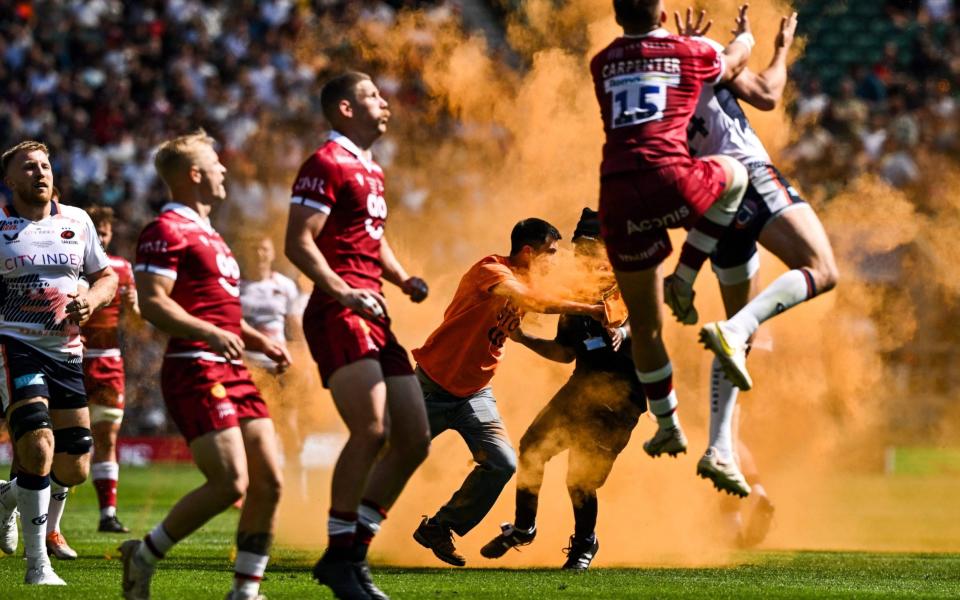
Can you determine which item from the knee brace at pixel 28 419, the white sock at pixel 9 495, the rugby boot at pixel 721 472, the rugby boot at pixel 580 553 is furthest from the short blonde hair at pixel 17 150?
the rugby boot at pixel 721 472

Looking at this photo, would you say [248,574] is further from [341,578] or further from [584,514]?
[584,514]

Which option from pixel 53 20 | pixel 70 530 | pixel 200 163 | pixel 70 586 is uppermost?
pixel 53 20

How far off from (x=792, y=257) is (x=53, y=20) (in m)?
21.5

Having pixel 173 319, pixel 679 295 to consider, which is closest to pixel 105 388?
pixel 173 319

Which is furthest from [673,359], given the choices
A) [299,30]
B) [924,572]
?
[299,30]

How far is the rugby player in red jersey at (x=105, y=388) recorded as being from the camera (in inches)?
477

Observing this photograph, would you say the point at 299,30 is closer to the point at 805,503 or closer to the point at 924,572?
the point at 805,503

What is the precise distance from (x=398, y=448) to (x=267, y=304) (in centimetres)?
800

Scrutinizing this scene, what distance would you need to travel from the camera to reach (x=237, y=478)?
6.30 m

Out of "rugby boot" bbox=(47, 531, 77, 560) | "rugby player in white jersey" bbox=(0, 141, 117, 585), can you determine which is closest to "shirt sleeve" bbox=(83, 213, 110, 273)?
"rugby player in white jersey" bbox=(0, 141, 117, 585)

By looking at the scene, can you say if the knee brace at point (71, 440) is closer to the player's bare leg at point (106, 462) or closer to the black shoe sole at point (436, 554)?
the black shoe sole at point (436, 554)

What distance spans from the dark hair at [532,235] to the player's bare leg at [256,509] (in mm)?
2965

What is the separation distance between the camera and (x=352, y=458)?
21.8 ft

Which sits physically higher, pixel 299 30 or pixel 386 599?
pixel 299 30
